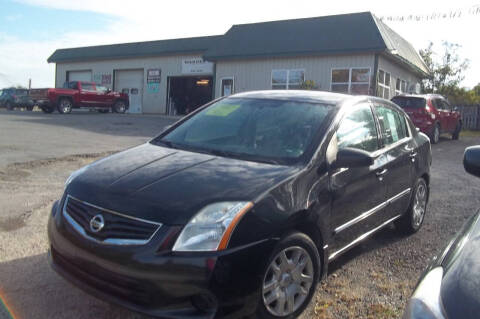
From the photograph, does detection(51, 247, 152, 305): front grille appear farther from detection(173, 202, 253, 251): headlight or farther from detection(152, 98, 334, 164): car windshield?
detection(152, 98, 334, 164): car windshield

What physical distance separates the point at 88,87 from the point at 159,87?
6.10m

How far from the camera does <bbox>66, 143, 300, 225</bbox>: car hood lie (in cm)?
270

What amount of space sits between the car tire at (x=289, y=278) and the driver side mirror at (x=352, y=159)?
71cm

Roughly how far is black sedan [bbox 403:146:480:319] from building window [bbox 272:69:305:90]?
1954 cm

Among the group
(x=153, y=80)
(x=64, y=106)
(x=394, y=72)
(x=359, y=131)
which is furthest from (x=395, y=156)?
(x=153, y=80)

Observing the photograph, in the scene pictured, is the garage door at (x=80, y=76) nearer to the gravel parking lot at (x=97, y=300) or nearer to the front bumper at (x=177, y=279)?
the gravel parking lot at (x=97, y=300)

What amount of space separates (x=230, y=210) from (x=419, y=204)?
352cm

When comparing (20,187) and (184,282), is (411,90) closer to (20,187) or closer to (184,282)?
(20,187)

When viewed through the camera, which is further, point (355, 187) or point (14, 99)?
point (14, 99)

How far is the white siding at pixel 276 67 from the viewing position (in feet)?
65.8

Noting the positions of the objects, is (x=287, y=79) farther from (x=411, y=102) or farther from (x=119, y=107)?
(x=119, y=107)

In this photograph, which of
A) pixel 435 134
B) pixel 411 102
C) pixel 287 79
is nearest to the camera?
pixel 411 102

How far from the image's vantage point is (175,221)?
8.57 ft

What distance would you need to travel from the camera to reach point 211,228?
8.61 ft
